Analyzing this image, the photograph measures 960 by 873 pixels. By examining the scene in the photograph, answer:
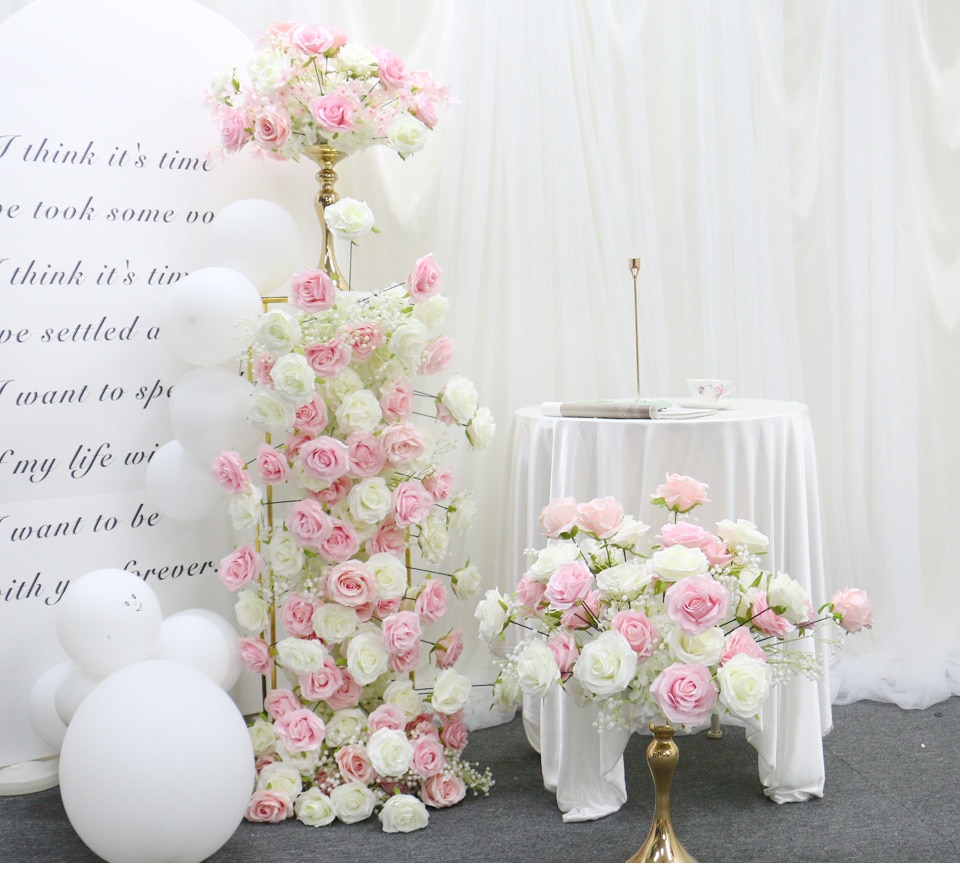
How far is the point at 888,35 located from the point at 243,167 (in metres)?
1.86

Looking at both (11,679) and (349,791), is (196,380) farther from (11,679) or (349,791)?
(349,791)

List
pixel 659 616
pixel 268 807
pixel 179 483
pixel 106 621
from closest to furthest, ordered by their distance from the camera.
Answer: pixel 659 616 → pixel 106 621 → pixel 268 807 → pixel 179 483

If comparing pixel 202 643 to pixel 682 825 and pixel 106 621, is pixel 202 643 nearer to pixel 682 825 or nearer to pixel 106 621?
pixel 106 621

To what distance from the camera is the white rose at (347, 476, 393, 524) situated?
7.08 feet

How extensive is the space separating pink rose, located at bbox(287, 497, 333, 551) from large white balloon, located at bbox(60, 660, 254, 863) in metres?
0.40

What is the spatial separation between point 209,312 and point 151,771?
3.06 ft

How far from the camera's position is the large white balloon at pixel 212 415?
225 cm

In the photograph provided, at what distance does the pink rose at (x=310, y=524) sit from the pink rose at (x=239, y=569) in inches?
5.0

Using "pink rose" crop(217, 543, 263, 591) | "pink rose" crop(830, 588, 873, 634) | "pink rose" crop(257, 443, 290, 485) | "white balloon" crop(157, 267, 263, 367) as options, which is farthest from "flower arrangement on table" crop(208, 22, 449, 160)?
"pink rose" crop(830, 588, 873, 634)

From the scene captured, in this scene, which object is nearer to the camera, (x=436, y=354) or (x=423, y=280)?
(x=423, y=280)

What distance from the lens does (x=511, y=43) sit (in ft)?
9.20

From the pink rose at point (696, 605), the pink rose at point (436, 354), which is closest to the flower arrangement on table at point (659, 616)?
the pink rose at point (696, 605)

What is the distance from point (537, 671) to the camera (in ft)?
5.43

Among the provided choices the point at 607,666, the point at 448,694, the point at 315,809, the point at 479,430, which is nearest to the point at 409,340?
the point at 479,430
